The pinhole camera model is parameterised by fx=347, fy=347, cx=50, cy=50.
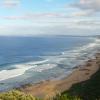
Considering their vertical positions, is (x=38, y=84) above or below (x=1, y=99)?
below

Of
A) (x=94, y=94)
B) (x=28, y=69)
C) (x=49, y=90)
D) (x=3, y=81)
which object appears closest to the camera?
(x=94, y=94)

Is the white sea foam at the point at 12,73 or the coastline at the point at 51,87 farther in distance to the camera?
the white sea foam at the point at 12,73

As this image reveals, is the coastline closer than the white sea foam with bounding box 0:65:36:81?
Yes

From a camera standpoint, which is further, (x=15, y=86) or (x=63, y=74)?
(x=63, y=74)

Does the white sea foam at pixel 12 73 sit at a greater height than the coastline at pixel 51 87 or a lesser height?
lesser

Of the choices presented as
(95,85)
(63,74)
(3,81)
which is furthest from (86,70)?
(95,85)

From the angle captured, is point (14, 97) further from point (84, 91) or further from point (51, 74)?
point (51, 74)

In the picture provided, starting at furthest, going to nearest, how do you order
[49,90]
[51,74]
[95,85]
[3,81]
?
[51,74]
[3,81]
[49,90]
[95,85]

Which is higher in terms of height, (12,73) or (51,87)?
(51,87)

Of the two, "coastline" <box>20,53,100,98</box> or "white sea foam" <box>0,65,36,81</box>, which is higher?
"coastline" <box>20,53,100,98</box>

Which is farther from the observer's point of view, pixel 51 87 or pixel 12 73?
pixel 12 73
